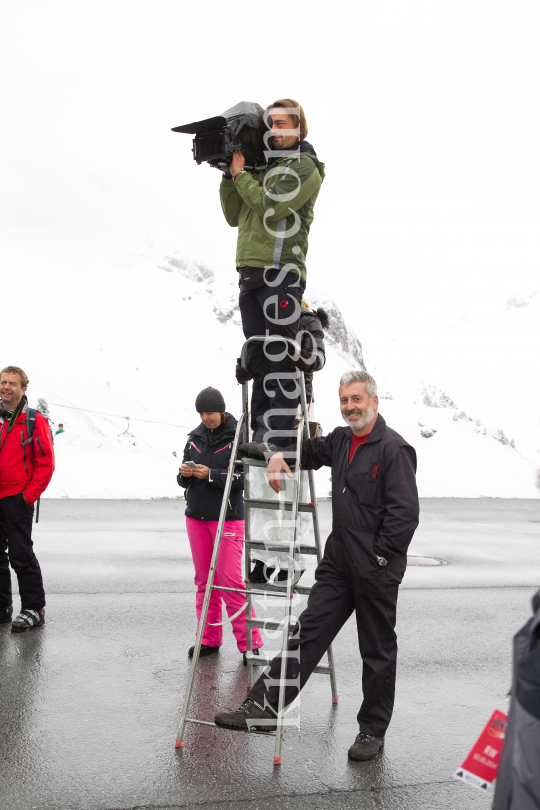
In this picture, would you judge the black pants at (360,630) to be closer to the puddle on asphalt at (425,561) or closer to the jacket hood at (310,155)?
the jacket hood at (310,155)

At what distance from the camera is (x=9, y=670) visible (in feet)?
16.8

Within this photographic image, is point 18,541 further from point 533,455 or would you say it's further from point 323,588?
point 533,455

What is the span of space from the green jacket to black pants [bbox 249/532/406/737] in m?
1.81

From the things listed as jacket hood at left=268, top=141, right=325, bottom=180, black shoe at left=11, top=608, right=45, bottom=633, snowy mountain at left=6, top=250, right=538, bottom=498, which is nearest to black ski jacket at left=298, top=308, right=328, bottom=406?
jacket hood at left=268, top=141, right=325, bottom=180

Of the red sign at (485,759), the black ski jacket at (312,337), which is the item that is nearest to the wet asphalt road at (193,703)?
the red sign at (485,759)

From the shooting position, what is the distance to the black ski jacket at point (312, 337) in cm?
470

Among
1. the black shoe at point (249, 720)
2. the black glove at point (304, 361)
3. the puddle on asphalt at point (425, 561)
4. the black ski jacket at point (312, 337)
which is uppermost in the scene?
the black ski jacket at point (312, 337)

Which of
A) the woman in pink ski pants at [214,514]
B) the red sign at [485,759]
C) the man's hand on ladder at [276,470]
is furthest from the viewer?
the woman in pink ski pants at [214,514]

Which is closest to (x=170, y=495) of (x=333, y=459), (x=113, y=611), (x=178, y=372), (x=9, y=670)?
(x=113, y=611)

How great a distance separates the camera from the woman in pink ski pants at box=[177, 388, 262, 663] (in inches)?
218

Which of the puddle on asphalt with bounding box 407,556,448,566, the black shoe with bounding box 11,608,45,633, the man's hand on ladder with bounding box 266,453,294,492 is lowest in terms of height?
the black shoe with bounding box 11,608,45,633

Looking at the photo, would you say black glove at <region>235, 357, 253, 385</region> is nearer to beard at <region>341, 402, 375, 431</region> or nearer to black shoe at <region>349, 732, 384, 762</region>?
beard at <region>341, 402, 375, 431</region>

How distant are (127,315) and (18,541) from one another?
118 ft

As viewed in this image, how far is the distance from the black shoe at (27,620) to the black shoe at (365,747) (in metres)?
3.23
